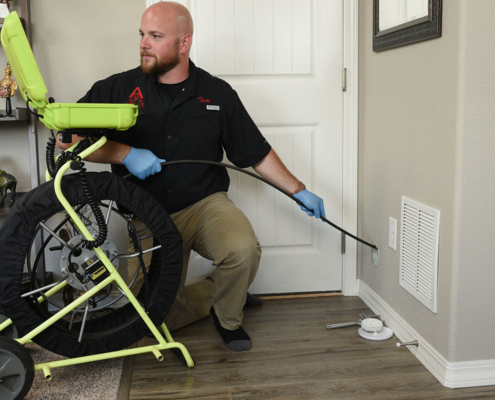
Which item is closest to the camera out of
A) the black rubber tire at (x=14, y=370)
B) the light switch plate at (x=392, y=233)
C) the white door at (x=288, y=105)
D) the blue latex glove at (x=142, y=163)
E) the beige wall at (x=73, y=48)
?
the black rubber tire at (x=14, y=370)

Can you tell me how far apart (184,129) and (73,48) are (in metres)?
0.69

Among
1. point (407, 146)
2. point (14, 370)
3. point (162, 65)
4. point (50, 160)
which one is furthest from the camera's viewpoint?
point (162, 65)

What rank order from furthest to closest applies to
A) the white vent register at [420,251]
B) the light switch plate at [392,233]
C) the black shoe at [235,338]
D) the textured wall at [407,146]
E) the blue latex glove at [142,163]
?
the light switch plate at [392,233] → the black shoe at [235,338] → the blue latex glove at [142,163] → the white vent register at [420,251] → the textured wall at [407,146]

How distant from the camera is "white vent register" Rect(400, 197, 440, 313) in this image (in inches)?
74.3

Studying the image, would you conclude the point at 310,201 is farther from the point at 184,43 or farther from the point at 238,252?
the point at 184,43

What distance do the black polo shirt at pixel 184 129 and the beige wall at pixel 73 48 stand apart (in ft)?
0.87

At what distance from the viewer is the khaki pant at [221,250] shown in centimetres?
207

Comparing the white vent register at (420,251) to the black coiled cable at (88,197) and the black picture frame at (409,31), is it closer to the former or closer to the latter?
the black picture frame at (409,31)

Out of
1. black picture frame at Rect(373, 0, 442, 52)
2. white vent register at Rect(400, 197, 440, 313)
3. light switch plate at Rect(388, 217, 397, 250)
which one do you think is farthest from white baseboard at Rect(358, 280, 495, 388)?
black picture frame at Rect(373, 0, 442, 52)

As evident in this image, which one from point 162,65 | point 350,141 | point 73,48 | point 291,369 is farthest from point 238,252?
point 73,48

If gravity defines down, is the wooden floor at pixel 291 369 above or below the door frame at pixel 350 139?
below

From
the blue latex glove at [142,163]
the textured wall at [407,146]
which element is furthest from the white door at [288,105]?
the blue latex glove at [142,163]

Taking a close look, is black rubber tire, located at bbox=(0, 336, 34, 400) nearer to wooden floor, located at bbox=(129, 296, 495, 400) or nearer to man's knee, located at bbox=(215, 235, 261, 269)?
wooden floor, located at bbox=(129, 296, 495, 400)

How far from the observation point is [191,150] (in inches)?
88.0
